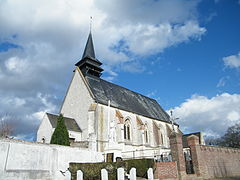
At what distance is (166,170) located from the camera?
13.9 metres

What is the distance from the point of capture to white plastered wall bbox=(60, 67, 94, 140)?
85.4 feet

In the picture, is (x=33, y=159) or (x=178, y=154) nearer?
(x=178, y=154)

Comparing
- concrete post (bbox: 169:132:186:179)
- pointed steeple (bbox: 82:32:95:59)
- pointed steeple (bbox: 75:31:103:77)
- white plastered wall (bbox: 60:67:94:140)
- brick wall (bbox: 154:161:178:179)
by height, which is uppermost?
pointed steeple (bbox: 82:32:95:59)

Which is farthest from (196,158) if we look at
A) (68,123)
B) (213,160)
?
(68,123)

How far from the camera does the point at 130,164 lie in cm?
1461

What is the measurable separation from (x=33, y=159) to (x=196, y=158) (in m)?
11.2

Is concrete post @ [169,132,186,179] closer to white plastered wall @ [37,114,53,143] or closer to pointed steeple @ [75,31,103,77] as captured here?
white plastered wall @ [37,114,53,143]

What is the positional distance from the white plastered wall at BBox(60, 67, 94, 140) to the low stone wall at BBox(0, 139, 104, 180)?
313 inches

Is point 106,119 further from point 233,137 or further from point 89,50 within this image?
point 233,137

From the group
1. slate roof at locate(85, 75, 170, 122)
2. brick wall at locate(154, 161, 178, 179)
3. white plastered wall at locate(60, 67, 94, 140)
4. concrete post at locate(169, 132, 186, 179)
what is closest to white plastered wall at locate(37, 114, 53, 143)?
white plastered wall at locate(60, 67, 94, 140)

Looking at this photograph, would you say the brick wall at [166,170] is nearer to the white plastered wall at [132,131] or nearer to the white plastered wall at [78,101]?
the white plastered wall at [132,131]

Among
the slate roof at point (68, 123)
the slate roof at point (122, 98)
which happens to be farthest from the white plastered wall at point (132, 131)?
the slate roof at point (68, 123)

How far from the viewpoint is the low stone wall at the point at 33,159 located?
525 inches

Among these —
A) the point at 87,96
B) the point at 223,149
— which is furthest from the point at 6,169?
the point at 223,149
